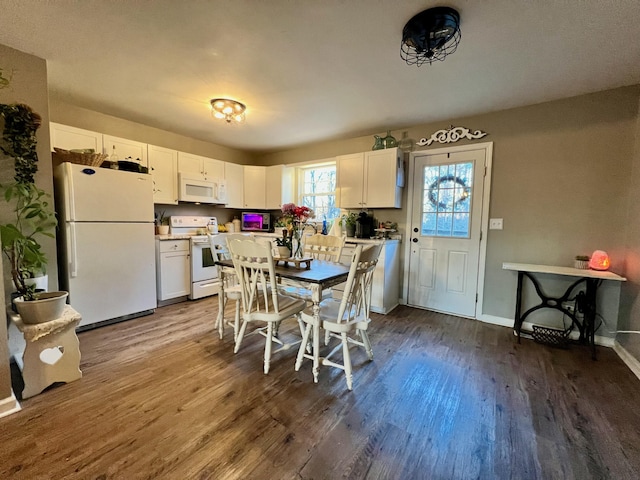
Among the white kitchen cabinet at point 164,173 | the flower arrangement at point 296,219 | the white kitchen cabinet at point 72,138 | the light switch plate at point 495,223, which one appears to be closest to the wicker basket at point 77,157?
the white kitchen cabinet at point 72,138

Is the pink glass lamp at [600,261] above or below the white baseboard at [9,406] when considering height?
above

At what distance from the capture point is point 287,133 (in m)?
3.83

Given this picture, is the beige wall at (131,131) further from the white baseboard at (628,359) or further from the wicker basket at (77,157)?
the white baseboard at (628,359)

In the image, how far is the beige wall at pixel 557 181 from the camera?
2443 mm

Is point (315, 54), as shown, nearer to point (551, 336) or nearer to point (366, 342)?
point (366, 342)

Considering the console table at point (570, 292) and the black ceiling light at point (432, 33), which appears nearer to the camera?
the black ceiling light at point (432, 33)

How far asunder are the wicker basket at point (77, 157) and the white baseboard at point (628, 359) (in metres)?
4.98

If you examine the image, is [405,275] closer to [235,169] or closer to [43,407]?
[235,169]

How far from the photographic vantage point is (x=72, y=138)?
113 inches

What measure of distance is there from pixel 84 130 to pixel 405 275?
419cm

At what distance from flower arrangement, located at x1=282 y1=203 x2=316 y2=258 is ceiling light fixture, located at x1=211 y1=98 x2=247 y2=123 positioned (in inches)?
56.0

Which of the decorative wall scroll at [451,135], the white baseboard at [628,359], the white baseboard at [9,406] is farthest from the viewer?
the decorative wall scroll at [451,135]

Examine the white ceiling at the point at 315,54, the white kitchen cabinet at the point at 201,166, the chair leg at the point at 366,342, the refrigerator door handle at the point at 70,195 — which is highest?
the white ceiling at the point at 315,54

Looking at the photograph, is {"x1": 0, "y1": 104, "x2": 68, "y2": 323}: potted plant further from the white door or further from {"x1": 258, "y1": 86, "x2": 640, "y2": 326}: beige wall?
{"x1": 258, "y1": 86, "x2": 640, "y2": 326}: beige wall
